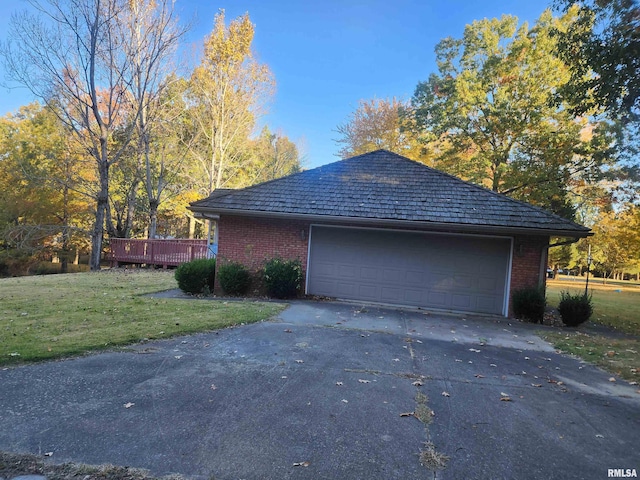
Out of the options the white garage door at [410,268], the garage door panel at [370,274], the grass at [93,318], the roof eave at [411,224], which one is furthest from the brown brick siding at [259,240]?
the grass at [93,318]

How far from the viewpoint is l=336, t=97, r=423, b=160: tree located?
2398 cm

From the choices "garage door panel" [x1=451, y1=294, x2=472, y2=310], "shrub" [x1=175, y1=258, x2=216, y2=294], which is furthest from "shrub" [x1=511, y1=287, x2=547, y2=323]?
"shrub" [x1=175, y1=258, x2=216, y2=294]

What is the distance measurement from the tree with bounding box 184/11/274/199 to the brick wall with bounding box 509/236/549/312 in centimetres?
1786

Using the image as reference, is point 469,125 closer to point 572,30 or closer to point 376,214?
point 572,30

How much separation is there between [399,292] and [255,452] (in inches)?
324

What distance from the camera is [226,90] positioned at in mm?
21297

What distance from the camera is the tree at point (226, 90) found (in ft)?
67.3

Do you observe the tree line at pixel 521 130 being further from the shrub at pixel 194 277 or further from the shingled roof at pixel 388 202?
the shrub at pixel 194 277

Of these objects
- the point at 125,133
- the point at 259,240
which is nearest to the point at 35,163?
the point at 125,133

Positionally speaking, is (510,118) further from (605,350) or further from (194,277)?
(194,277)

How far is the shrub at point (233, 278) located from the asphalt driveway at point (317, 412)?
4501 mm

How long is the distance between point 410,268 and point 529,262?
3.15 m

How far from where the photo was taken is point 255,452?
9.18 feet

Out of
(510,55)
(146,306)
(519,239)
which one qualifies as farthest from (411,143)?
(146,306)
